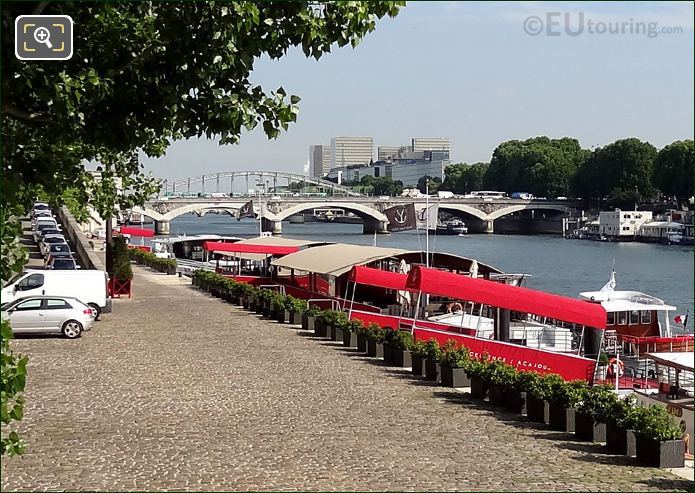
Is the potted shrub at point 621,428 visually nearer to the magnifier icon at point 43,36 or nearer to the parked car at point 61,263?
the magnifier icon at point 43,36

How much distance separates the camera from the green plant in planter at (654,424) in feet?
→ 34.5

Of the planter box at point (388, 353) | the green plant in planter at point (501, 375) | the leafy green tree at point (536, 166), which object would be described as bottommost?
the planter box at point (388, 353)

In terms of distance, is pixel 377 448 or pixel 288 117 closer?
pixel 288 117

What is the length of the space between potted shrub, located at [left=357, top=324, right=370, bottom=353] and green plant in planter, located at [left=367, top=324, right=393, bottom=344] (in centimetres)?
10

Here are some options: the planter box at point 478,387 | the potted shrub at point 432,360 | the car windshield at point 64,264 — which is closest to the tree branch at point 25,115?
the planter box at point 478,387

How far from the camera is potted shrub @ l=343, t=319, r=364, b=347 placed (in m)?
20.1

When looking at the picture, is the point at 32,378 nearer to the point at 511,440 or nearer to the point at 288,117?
the point at 511,440

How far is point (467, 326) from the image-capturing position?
80.6ft

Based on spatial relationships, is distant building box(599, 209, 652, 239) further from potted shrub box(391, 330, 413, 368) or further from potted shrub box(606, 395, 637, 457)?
potted shrub box(606, 395, 637, 457)

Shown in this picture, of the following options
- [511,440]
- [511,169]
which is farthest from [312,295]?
[511,169]

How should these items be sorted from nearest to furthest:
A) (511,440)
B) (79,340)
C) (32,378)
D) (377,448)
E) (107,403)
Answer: (377,448) → (511,440) → (107,403) → (32,378) → (79,340)

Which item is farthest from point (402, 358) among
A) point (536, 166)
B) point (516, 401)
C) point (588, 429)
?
point (536, 166)

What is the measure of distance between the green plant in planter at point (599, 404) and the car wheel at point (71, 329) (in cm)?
1207

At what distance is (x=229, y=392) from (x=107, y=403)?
5.71ft
